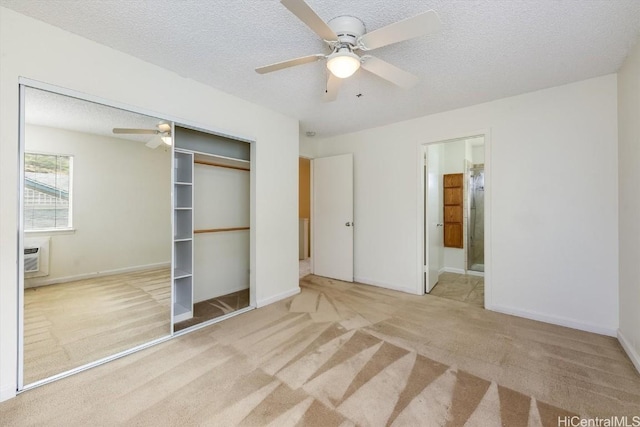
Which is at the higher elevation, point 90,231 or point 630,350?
point 90,231

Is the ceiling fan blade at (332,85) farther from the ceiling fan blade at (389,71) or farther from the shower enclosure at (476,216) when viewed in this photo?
the shower enclosure at (476,216)

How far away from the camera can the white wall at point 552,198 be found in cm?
259

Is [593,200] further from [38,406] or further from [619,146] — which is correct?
[38,406]

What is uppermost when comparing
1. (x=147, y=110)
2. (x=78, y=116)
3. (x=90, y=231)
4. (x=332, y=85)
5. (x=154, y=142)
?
(x=332, y=85)

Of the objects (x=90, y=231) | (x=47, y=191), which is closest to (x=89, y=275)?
(x=90, y=231)

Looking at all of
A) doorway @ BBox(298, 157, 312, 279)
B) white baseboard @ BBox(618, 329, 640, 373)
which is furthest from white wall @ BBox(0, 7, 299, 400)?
white baseboard @ BBox(618, 329, 640, 373)

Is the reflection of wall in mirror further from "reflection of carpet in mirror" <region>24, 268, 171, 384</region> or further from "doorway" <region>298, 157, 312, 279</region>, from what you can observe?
"doorway" <region>298, 157, 312, 279</region>

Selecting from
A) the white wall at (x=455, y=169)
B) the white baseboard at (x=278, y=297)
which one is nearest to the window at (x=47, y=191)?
the white baseboard at (x=278, y=297)

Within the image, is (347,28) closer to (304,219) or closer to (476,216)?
(476,216)

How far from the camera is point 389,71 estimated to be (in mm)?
1941

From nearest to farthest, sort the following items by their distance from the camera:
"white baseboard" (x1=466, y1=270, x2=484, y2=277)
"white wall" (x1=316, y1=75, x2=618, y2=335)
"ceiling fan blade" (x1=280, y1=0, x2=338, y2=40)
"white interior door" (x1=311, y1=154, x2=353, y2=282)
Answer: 1. "ceiling fan blade" (x1=280, y1=0, x2=338, y2=40)
2. "white wall" (x1=316, y1=75, x2=618, y2=335)
3. "white interior door" (x1=311, y1=154, x2=353, y2=282)
4. "white baseboard" (x1=466, y1=270, x2=484, y2=277)

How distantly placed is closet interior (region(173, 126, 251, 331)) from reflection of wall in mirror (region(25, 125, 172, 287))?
0.17 meters

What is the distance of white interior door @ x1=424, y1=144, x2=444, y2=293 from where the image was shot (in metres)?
3.84

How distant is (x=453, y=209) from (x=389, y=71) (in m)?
3.87
